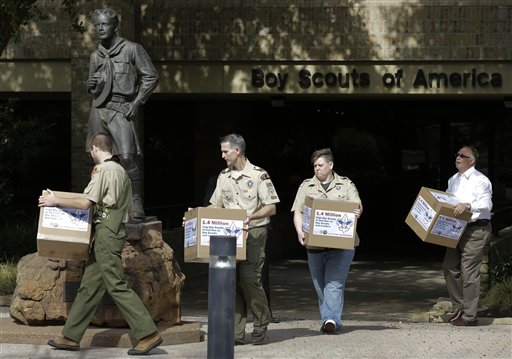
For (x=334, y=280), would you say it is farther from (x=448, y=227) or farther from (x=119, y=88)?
(x=119, y=88)

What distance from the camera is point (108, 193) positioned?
27.2 ft

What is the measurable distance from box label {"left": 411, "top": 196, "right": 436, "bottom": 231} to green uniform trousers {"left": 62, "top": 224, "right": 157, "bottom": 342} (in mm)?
3171

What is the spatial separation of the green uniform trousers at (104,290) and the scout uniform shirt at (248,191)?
3.32 feet

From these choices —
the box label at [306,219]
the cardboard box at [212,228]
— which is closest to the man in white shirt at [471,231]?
the box label at [306,219]

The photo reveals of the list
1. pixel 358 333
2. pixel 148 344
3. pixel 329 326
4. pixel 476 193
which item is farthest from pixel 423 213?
pixel 148 344

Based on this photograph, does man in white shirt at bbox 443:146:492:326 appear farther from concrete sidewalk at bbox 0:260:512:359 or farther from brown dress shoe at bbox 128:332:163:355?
brown dress shoe at bbox 128:332:163:355

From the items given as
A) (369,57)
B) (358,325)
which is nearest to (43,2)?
(369,57)

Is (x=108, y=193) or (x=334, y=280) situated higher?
(x=108, y=193)

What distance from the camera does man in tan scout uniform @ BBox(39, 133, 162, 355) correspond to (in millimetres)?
8242

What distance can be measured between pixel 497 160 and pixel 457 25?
6916mm

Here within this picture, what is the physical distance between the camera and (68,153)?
22.1 m

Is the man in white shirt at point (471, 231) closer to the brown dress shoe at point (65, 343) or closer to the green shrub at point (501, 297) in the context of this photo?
the green shrub at point (501, 297)

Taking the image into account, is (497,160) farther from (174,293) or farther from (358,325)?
(174,293)

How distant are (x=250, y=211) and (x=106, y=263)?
1328 millimetres
